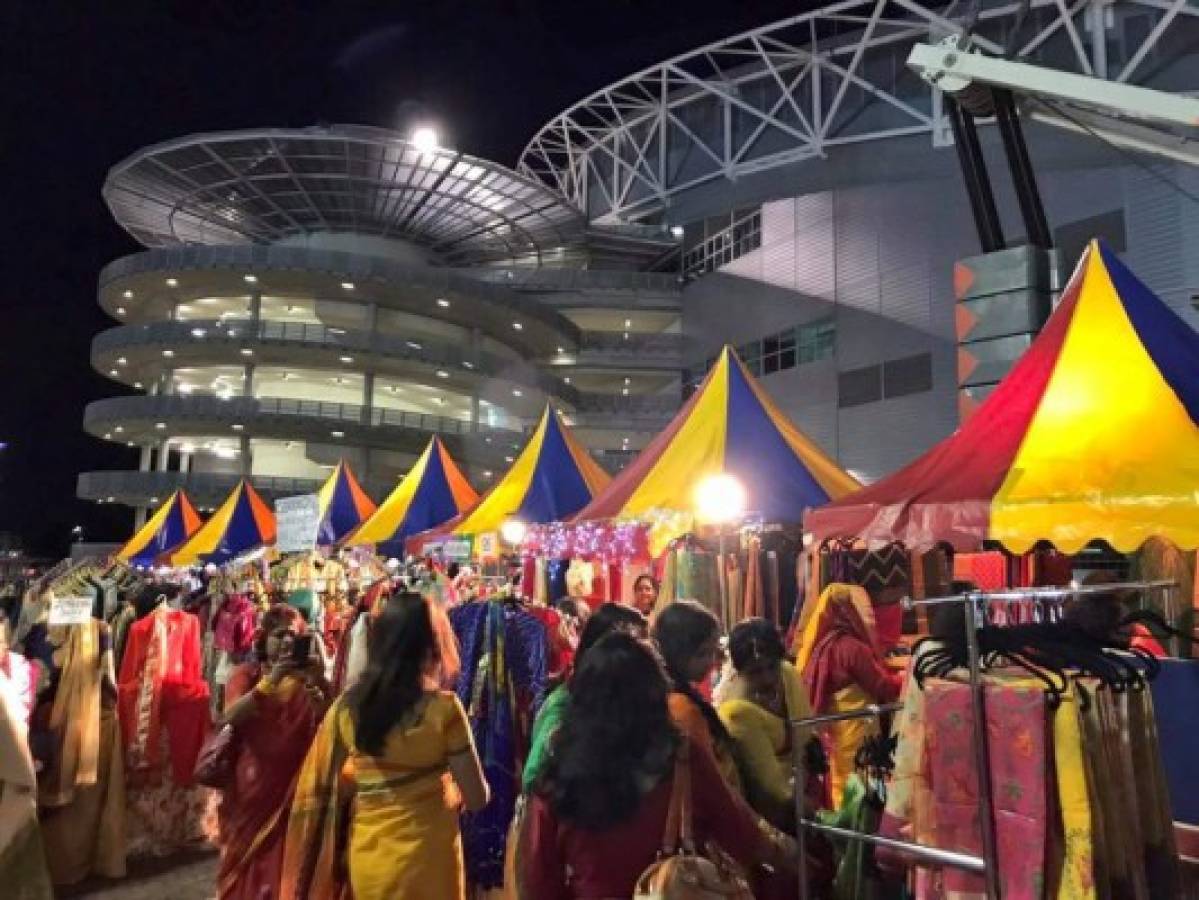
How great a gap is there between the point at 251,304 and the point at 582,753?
4177 centimetres

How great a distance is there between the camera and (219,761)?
13.4 ft

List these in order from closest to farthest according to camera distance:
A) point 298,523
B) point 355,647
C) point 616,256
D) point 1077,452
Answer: point 1077,452, point 355,647, point 298,523, point 616,256

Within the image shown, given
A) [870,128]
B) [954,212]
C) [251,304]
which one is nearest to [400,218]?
[251,304]

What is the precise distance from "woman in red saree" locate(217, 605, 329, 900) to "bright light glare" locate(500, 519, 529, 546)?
19.2 feet

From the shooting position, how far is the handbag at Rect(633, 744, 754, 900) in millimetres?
2059

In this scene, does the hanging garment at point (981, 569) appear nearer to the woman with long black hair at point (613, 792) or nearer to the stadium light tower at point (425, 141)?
the woman with long black hair at point (613, 792)

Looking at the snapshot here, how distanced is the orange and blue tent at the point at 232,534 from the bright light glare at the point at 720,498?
44.9 ft

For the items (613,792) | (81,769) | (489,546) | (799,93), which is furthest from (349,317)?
(613,792)

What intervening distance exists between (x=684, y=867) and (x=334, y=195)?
42.2 m

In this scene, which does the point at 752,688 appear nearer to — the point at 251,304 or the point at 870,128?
the point at 870,128

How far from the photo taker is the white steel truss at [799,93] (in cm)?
2423

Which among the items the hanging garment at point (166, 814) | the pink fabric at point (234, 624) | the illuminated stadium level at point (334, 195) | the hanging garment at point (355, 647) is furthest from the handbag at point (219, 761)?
the illuminated stadium level at point (334, 195)

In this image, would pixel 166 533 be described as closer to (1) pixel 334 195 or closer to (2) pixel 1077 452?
(1) pixel 334 195

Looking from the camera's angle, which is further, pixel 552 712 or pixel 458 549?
pixel 458 549
